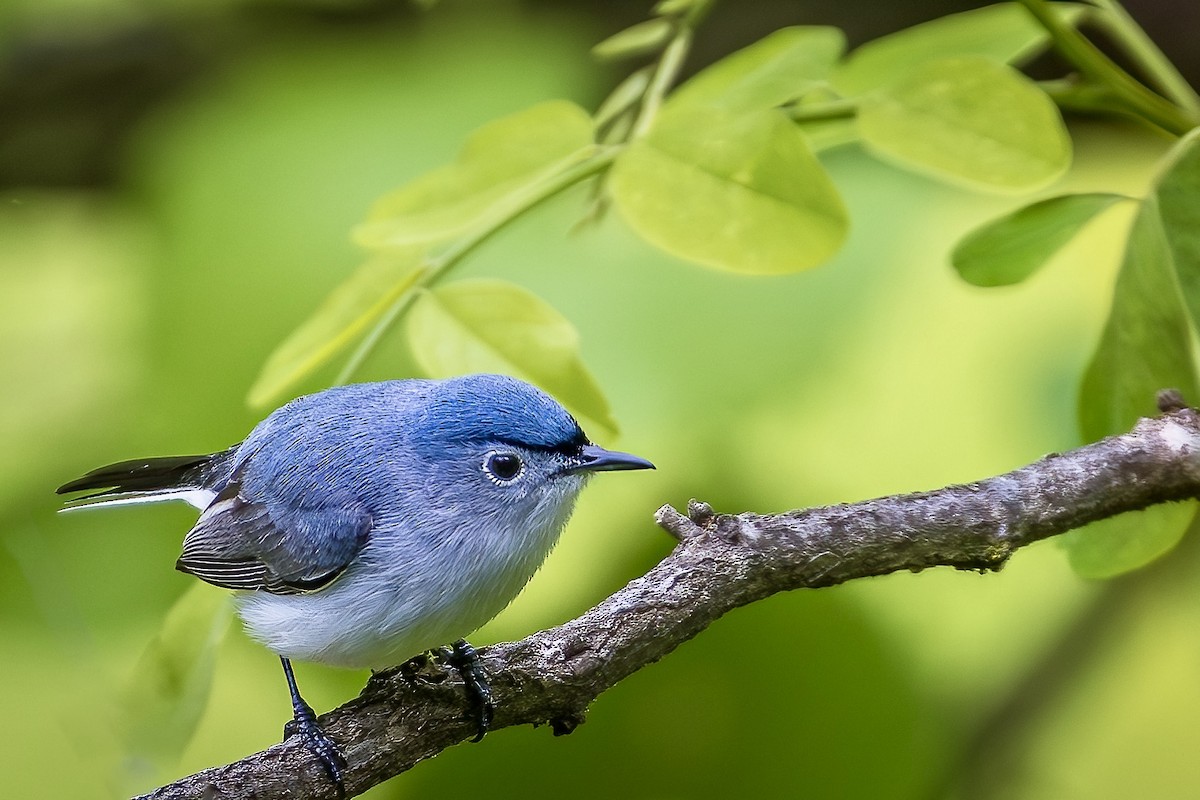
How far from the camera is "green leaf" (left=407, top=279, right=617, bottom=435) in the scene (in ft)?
2.45

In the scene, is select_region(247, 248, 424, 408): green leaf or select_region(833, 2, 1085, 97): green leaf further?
select_region(833, 2, 1085, 97): green leaf

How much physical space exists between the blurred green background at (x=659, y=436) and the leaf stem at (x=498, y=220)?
34cm

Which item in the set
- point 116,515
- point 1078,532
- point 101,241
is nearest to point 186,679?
point 116,515

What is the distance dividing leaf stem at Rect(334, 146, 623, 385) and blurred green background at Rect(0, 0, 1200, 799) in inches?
13.4

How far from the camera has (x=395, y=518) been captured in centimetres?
72

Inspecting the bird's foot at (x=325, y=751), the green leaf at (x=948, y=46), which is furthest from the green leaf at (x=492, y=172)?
the bird's foot at (x=325, y=751)

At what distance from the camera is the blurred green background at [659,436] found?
1.10m

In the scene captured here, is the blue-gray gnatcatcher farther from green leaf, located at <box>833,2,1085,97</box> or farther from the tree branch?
green leaf, located at <box>833,2,1085,97</box>

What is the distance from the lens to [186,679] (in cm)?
73

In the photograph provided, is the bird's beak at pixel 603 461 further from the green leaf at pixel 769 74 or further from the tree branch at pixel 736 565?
the green leaf at pixel 769 74

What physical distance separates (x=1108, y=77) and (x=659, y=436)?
0.53m

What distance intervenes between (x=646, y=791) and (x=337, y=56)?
1027 millimetres

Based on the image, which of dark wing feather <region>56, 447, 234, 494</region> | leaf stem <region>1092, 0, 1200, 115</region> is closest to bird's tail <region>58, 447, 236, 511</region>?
dark wing feather <region>56, 447, 234, 494</region>

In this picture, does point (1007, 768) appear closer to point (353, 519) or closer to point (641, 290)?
point (641, 290)
